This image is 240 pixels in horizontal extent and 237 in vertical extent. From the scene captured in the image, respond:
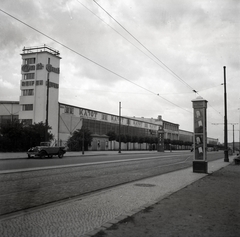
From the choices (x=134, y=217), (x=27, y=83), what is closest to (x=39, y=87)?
(x=27, y=83)

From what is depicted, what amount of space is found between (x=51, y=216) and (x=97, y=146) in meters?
56.3

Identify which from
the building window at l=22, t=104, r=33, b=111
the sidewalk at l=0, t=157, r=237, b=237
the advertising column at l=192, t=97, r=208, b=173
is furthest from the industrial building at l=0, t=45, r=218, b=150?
the sidewalk at l=0, t=157, r=237, b=237

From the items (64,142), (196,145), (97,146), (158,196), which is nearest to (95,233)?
(158,196)

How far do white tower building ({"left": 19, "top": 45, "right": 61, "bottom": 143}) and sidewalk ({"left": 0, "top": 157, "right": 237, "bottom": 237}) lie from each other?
5015 centimetres

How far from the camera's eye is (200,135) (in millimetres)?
13945

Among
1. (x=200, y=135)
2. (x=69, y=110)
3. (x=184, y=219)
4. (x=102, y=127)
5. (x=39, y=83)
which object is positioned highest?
(x=39, y=83)

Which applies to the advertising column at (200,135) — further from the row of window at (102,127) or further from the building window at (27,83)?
the row of window at (102,127)

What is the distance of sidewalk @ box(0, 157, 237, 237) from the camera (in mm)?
4566

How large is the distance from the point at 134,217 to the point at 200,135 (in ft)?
30.7

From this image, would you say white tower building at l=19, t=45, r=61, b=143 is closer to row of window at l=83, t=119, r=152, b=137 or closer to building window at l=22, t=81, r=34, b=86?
building window at l=22, t=81, r=34, b=86

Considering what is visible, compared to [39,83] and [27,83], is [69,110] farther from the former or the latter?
[27,83]

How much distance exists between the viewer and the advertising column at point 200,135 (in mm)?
13898

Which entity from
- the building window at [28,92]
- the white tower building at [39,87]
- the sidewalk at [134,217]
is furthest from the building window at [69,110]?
the sidewalk at [134,217]

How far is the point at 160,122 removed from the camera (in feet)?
376
